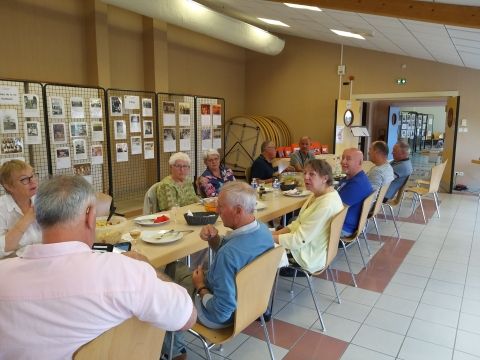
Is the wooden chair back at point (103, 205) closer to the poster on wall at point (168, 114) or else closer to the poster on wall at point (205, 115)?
the poster on wall at point (168, 114)

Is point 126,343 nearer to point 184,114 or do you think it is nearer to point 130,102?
point 130,102

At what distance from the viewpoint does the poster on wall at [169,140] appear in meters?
6.26

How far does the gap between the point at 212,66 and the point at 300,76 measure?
7.07 ft

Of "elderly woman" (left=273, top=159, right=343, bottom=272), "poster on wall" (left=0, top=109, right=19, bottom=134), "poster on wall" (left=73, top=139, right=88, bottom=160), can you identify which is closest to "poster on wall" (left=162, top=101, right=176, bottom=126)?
"poster on wall" (left=73, top=139, right=88, bottom=160)

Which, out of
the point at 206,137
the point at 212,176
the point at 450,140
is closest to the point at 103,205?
the point at 212,176

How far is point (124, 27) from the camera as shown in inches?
269

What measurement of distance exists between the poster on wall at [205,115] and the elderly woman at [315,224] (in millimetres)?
4327

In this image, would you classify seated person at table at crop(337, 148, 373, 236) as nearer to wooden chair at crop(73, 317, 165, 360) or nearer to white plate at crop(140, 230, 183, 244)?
white plate at crop(140, 230, 183, 244)

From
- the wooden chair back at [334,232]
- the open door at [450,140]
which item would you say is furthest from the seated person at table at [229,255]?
the open door at [450,140]

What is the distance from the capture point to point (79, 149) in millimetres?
4988

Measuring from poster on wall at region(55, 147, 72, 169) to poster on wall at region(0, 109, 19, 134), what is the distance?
20.1 inches

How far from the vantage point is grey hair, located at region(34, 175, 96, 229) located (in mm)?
1148

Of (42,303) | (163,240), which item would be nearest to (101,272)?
(42,303)

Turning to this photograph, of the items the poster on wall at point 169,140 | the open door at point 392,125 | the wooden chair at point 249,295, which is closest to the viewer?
the wooden chair at point 249,295
